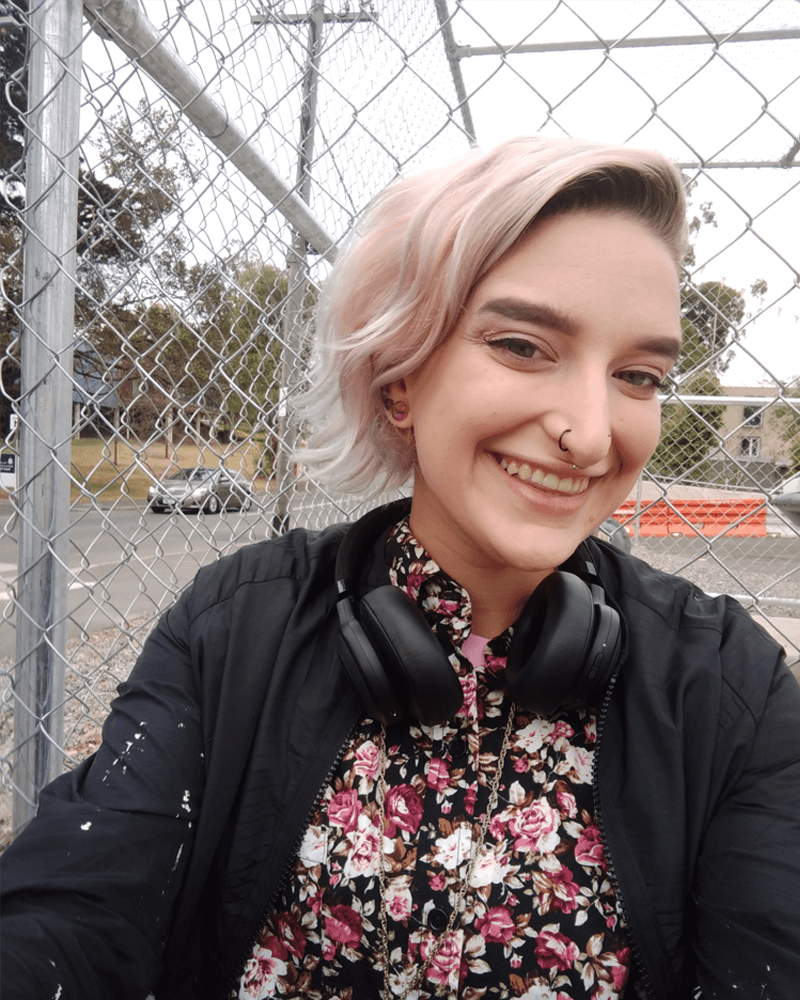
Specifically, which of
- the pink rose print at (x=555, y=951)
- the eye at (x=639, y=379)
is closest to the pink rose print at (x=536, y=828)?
the pink rose print at (x=555, y=951)

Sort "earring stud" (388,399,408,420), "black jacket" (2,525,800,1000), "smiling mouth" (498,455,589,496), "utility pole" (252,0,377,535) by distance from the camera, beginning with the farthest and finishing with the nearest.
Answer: "utility pole" (252,0,377,535), "earring stud" (388,399,408,420), "smiling mouth" (498,455,589,496), "black jacket" (2,525,800,1000)

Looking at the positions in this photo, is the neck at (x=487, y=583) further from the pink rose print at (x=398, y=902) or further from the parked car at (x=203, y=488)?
the parked car at (x=203, y=488)

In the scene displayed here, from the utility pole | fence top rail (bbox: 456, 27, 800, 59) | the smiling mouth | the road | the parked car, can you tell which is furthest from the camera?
the road

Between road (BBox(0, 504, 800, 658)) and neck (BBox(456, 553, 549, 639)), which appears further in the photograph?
road (BBox(0, 504, 800, 658))

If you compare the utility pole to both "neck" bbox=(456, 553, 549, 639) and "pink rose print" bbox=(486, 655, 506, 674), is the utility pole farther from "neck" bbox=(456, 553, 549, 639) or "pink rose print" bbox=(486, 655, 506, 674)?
"pink rose print" bbox=(486, 655, 506, 674)

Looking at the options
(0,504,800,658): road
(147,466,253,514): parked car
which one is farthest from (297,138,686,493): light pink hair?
(0,504,800,658): road

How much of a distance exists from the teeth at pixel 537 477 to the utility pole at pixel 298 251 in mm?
1038

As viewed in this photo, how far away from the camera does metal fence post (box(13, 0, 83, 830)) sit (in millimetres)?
1387

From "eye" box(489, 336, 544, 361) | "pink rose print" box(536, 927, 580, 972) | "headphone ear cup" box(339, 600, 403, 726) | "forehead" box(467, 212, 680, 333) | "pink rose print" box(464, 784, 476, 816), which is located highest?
"forehead" box(467, 212, 680, 333)

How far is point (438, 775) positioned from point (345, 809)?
0.16 meters

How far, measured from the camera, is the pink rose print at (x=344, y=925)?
986mm

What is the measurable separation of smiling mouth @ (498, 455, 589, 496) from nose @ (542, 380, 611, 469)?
0.12 ft

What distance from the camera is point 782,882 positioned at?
2.76ft

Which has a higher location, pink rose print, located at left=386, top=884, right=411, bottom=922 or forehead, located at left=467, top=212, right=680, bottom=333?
forehead, located at left=467, top=212, right=680, bottom=333
